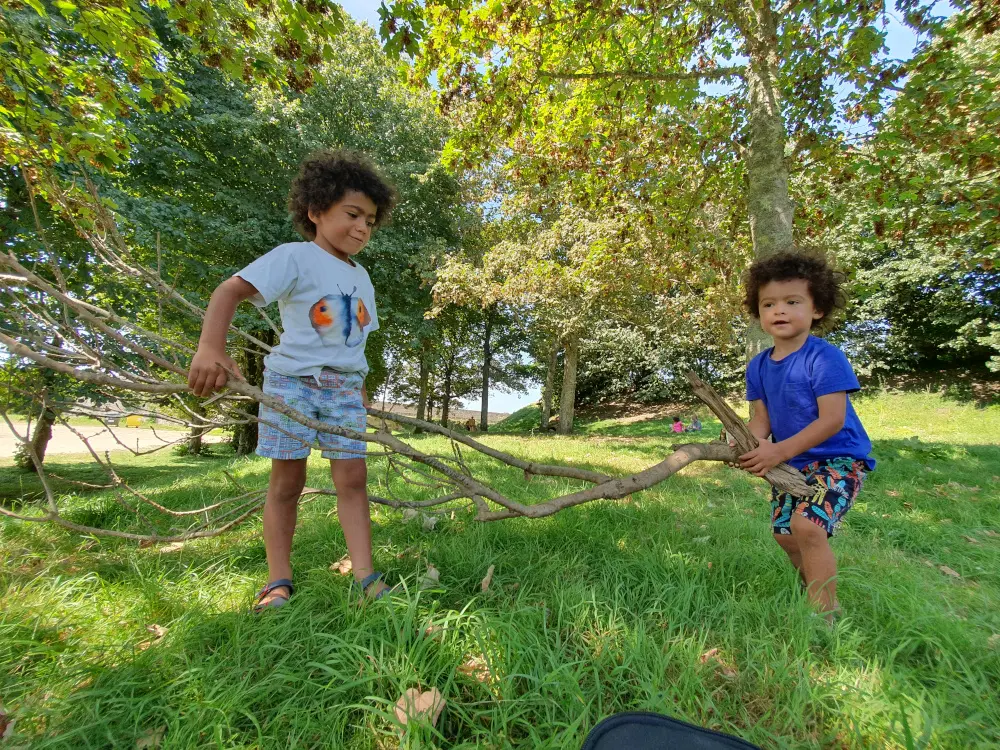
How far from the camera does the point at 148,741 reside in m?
1.14

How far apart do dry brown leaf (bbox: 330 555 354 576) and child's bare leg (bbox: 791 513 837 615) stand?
7.11 feet

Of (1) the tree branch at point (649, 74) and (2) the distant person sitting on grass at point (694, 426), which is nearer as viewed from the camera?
(1) the tree branch at point (649, 74)

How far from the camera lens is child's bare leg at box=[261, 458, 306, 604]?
6.38ft

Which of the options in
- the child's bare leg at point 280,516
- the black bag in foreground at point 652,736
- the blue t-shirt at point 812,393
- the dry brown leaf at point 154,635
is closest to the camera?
the black bag in foreground at point 652,736

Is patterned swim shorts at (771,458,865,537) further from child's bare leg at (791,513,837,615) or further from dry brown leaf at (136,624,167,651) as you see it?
dry brown leaf at (136,624,167,651)

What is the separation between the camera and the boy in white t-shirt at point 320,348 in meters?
1.88

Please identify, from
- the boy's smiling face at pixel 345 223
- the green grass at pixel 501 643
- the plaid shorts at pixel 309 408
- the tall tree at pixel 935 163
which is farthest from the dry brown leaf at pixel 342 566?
the tall tree at pixel 935 163

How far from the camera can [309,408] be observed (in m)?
2.00

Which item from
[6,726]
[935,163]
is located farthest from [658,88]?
[6,726]

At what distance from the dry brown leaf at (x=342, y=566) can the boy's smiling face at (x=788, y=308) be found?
96.6 inches

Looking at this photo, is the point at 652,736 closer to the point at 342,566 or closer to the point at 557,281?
the point at 342,566

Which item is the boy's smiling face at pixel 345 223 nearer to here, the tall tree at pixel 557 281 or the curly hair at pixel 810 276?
the curly hair at pixel 810 276

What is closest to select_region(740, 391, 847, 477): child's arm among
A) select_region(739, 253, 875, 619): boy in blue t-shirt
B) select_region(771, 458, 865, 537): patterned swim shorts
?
select_region(739, 253, 875, 619): boy in blue t-shirt

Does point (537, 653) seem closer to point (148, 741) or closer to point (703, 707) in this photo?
point (703, 707)
